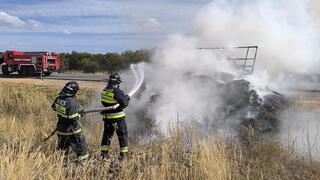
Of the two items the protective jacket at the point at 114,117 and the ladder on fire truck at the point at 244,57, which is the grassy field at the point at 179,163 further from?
the ladder on fire truck at the point at 244,57

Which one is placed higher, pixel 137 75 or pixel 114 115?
pixel 137 75

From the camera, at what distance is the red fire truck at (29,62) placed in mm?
31672

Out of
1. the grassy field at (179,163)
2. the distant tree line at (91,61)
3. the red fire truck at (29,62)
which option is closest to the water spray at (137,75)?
the grassy field at (179,163)

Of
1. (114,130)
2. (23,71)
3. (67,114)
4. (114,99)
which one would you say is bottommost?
(23,71)

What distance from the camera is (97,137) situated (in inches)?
402

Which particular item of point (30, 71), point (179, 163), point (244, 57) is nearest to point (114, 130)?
point (179, 163)

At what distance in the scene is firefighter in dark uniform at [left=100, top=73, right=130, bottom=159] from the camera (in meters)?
8.55

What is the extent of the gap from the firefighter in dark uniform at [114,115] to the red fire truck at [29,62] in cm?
2352

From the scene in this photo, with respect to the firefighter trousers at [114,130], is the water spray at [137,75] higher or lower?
higher

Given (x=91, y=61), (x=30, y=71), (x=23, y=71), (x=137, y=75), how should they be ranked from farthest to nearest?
(x=91, y=61) < (x=23, y=71) < (x=30, y=71) < (x=137, y=75)

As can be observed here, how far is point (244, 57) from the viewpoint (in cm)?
1642

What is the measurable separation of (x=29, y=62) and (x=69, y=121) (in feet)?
83.9

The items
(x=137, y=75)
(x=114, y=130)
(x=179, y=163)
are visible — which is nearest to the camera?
(x=179, y=163)

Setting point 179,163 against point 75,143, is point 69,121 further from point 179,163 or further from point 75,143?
point 179,163
